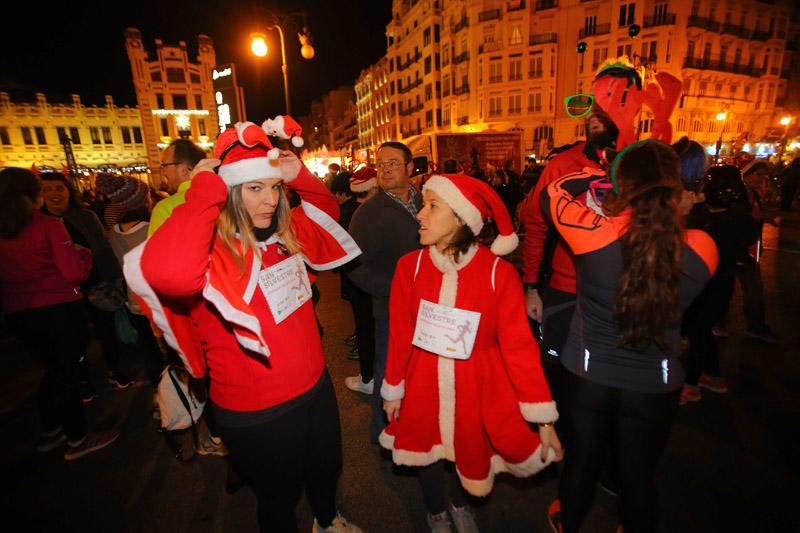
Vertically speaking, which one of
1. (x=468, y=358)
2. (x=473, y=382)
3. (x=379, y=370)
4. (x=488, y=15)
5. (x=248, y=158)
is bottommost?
(x=379, y=370)

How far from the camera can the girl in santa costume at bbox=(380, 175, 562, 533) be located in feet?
6.23

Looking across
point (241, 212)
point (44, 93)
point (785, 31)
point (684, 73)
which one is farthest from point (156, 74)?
point (785, 31)

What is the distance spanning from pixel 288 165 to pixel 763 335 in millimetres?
6094

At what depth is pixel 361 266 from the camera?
10.0ft

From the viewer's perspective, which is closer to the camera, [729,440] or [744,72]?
[729,440]

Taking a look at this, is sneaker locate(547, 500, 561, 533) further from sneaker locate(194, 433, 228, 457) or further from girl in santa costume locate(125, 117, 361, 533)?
sneaker locate(194, 433, 228, 457)

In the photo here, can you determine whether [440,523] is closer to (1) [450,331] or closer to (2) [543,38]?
(1) [450,331]

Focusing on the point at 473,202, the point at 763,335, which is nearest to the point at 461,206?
the point at 473,202

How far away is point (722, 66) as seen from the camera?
122 ft

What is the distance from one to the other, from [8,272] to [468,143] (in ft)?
56.1

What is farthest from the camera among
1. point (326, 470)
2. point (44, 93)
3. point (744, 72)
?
point (44, 93)

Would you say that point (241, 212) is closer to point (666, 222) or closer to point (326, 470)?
point (326, 470)

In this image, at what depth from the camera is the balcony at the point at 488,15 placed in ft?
116

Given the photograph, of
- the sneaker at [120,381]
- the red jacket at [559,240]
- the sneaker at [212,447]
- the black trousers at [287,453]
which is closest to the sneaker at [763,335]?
the red jacket at [559,240]
